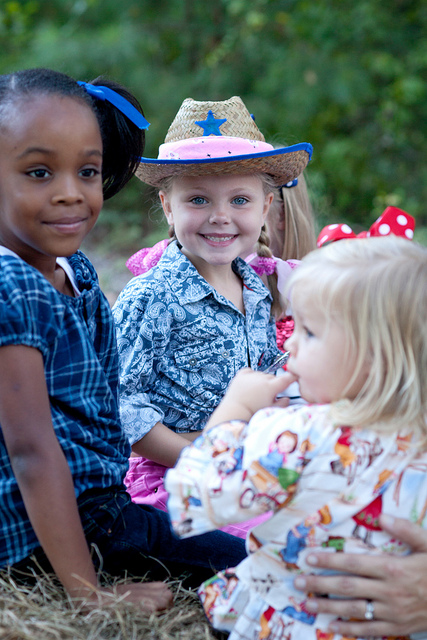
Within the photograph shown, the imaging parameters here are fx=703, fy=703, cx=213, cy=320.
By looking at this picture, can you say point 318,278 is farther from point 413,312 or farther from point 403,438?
point 403,438

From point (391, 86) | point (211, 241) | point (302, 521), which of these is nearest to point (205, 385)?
point (211, 241)

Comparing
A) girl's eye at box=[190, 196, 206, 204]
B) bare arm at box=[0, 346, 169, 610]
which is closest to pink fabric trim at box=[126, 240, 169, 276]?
girl's eye at box=[190, 196, 206, 204]

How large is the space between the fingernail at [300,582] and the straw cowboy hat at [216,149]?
1.44m

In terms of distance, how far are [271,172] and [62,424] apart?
1380mm

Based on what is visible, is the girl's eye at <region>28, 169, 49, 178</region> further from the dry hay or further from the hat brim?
the dry hay

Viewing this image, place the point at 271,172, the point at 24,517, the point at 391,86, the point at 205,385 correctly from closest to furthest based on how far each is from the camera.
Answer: the point at 24,517, the point at 205,385, the point at 271,172, the point at 391,86

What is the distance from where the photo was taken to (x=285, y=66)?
29.2 ft

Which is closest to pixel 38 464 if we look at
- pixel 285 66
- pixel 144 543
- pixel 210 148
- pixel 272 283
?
pixel 144 543

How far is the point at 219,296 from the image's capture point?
2566 millimetres

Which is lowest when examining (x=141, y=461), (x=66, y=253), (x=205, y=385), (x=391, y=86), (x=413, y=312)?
(x=141, y=461)

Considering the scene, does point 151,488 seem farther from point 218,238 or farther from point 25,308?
point 25,308

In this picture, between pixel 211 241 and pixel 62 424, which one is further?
pixel 211 241

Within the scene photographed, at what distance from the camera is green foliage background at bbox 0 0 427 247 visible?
8.79m

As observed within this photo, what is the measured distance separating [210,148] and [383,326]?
1.25 meters
